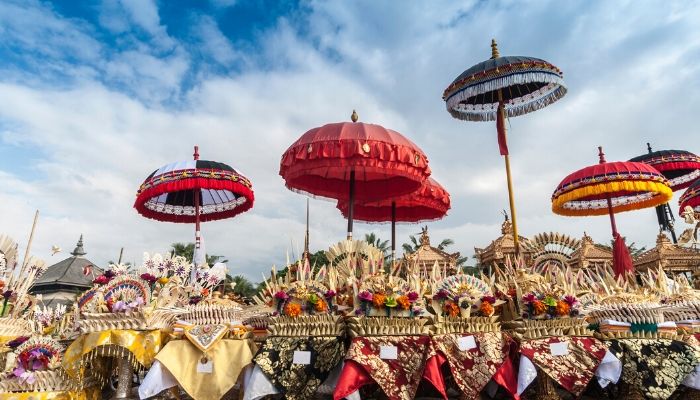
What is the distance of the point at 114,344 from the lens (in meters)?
3.48

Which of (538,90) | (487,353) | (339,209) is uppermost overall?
(538,90)

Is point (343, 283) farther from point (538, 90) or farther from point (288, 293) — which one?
point (538, 90)

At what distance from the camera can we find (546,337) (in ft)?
Answer: 11.5

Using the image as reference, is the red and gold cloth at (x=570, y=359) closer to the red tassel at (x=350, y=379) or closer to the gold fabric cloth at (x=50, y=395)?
the red tassel at (x=350, y=379)

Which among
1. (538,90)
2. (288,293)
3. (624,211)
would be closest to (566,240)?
(624,211)

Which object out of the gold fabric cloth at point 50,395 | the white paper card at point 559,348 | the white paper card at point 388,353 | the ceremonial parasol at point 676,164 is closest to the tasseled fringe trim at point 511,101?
the white paper card at point 559,348

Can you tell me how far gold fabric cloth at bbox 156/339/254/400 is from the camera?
3322 mm

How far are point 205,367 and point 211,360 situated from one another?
64 mm

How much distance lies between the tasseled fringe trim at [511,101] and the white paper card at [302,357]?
4.53 meters

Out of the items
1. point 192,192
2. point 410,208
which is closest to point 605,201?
point 410,208

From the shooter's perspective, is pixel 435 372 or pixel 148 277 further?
pixel 148 277

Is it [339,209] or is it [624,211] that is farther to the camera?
[624,211]

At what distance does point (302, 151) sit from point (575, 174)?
547 centimetres

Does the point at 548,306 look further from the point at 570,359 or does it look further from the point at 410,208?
Answer: the point at 410,208
